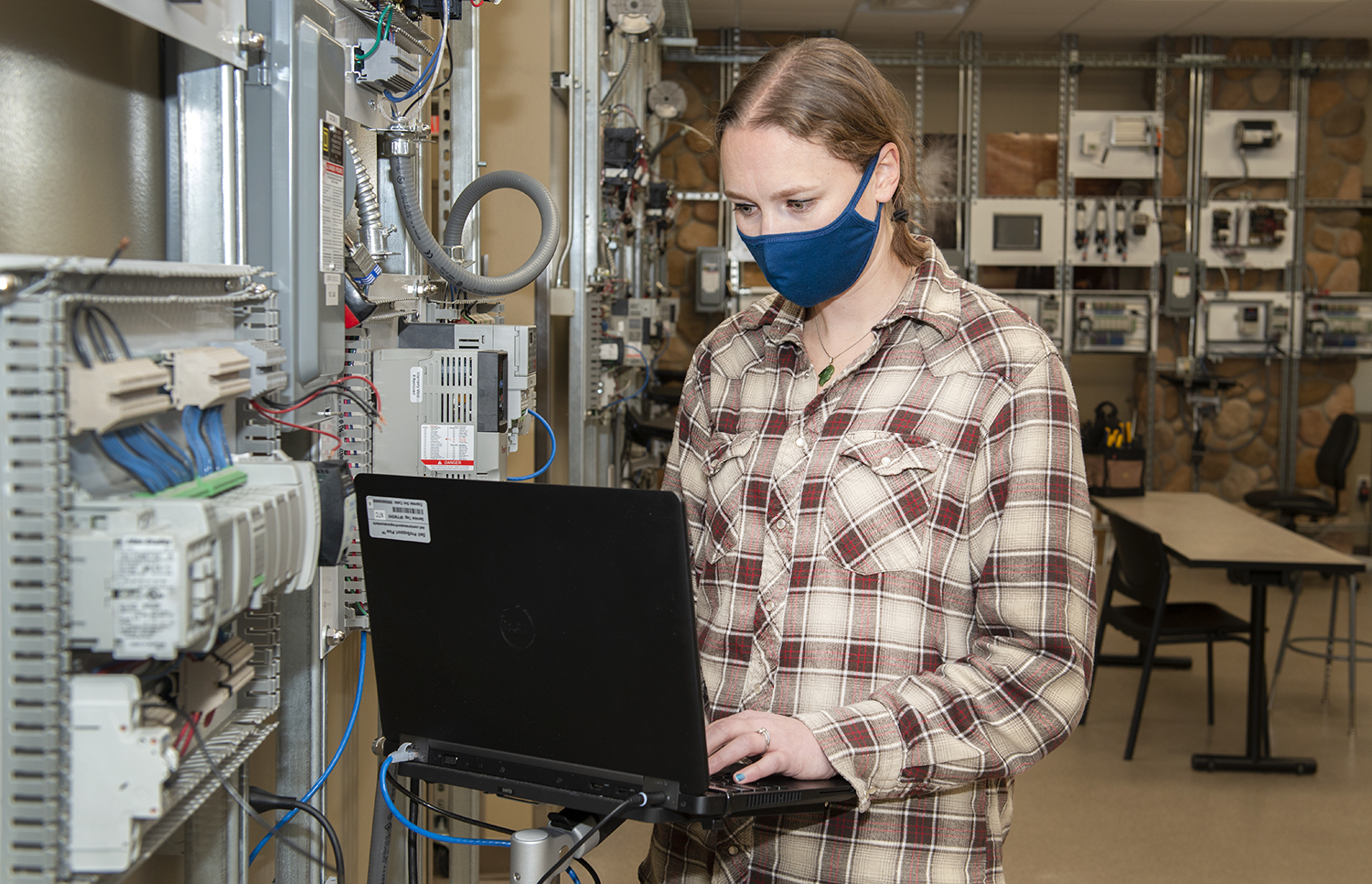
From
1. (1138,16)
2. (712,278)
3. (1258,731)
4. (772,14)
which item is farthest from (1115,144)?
(1258,731)

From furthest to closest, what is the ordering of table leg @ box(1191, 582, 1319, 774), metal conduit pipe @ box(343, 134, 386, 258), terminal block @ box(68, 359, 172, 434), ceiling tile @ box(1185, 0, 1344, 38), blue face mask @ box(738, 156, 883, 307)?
ceiling tile @ box(1185, 0, 1344, 38)
table leg @ box(1191, 582, 1319, 774)
metal conduit pipe @ box(343, 134, 386, 258)
blue face mask @ box(738, 156, 883, 307)
terminal block @ box(68, 359, 172, 434)

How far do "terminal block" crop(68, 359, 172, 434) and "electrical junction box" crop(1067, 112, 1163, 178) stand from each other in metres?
7.26

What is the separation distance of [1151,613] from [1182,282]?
146 inches

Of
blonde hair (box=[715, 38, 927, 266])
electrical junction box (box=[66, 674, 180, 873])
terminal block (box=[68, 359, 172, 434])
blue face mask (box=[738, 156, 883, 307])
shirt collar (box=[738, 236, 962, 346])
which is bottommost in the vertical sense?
electrical junction box (box=[66, 674, 180, 873])

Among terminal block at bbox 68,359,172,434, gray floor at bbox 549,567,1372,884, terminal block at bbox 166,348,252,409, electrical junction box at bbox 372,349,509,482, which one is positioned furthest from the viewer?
gray floor at bbox 549,567,1372,884

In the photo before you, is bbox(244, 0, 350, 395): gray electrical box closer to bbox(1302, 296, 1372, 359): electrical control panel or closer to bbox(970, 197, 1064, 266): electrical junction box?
bbox(970, 197, 1064, 266): electrical junction box

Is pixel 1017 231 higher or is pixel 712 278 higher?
pixel 1017 231

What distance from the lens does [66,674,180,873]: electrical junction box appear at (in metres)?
→ 0.84

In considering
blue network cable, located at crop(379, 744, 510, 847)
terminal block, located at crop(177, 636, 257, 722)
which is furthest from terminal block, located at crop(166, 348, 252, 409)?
blue network cable, located at crop(379, 744, 510, 847)

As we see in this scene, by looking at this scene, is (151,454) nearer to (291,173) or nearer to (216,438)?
(216,438)

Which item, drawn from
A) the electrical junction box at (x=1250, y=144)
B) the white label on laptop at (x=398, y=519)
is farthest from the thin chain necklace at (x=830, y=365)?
the electrical junction box at (x=1250, y=144)

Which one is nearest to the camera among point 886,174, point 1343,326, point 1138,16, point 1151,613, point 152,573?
point 152,573

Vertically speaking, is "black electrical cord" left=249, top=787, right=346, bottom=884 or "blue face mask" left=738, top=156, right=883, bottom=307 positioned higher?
"blue face mask" left=738, top=156, right=883, bottom=307

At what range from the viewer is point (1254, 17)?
22.5 feet
